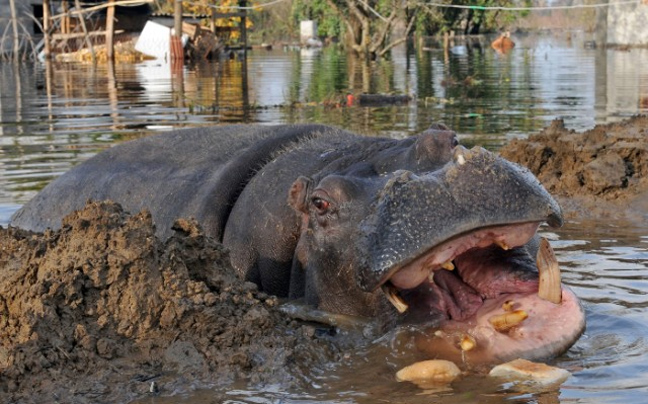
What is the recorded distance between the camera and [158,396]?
131 inches

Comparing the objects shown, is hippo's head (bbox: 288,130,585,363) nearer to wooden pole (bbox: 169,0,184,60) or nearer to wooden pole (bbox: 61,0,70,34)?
wooden pole (bbox: 169,0,184,60)

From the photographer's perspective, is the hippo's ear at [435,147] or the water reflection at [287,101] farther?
the water reflection at [287,101]

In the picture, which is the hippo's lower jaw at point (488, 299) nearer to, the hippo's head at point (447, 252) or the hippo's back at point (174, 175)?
the hippo's head at point (447, 252)

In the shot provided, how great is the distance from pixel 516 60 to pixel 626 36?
7.64 meters

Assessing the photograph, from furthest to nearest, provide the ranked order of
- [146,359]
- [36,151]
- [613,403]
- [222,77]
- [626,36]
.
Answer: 1. [626,36]
2. [222,77]
3. [36,151]
4. [146,359]
5. [613,403]

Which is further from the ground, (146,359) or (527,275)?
(527,275)

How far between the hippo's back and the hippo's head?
38.0 inches

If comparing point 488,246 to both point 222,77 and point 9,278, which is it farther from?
point 222,77

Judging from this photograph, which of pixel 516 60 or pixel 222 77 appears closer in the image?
pixel 222 77

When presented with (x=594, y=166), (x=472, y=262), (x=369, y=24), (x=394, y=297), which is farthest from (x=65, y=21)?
(x=394, y=297)

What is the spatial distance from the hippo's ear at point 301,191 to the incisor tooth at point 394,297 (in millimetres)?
757

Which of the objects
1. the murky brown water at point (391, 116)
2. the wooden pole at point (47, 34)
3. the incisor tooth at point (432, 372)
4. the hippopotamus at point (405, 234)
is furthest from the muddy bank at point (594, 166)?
the wooden pole at point (47, 34)

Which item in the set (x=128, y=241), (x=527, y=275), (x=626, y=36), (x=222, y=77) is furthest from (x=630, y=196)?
(x=626, y=36)

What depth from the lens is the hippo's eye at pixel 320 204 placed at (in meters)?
3.86
